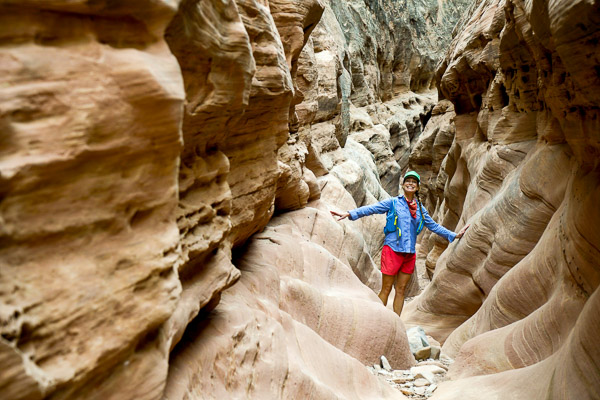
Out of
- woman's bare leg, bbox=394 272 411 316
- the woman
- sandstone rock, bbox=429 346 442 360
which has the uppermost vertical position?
the woman

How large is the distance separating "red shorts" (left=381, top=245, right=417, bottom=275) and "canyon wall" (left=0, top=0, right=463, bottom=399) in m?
1.52

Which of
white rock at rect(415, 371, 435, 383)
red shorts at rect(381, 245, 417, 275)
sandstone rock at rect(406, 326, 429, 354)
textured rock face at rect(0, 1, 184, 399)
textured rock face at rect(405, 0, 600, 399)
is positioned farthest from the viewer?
red shorts at rect(381, 245, 417, 275)

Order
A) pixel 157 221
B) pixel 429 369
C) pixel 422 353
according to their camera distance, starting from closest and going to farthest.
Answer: pixel 157 221 → pixel 429 369 → pixel 422 353

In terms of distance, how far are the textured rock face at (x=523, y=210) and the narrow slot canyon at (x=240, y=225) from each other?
0.04m

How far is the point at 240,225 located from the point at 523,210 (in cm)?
516

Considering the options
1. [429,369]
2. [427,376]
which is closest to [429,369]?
[429,369]

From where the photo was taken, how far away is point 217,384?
132 inches

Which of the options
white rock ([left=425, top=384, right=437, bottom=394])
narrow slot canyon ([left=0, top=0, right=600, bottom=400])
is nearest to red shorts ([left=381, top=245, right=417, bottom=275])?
narrow slot canyon ([left=0, top=0, right=600, bottom=400])

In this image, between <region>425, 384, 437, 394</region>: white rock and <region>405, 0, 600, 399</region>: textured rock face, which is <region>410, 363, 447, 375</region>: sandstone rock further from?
<region>425, 384, 437, 394</region>: white rock

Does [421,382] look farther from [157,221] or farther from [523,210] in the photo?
[157,221]

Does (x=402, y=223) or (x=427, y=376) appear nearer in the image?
(x=427, y=376)

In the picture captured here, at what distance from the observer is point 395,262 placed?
8.00 metres

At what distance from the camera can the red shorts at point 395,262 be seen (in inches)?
315

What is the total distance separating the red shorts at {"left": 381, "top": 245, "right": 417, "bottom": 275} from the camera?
8.00 meters
